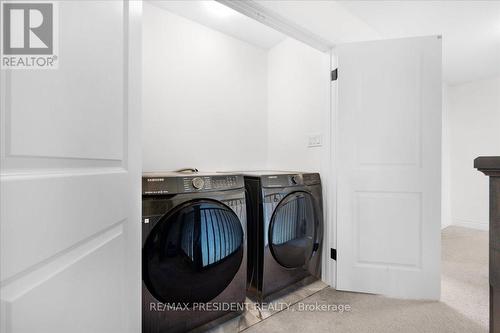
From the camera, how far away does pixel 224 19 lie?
7.04ft

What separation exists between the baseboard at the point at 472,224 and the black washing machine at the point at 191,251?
4.39m

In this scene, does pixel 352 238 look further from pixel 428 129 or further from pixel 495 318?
pixel 495 318

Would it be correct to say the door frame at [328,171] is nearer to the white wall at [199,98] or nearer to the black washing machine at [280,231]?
the black washing machine at [280,231]

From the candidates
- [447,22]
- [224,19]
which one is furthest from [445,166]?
[224,19]

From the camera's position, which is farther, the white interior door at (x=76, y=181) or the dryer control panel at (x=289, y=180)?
the dryer control panel at (x=289, y=180)

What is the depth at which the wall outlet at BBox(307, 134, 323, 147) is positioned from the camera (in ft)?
6.69

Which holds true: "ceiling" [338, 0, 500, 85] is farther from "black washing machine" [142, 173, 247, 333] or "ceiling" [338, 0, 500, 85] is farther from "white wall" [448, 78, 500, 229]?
"black washing machine" [142, 173, 247, 333]

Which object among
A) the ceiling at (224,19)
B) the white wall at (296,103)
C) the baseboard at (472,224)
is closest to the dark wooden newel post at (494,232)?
the white wall at (296,103)

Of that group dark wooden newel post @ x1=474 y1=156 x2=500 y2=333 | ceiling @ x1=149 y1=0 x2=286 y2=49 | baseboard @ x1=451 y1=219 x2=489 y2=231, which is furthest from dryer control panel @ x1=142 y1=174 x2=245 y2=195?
baseboard @ x1=451 y1=219 x2=489 y2=231

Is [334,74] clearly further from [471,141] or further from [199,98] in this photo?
[471,141]

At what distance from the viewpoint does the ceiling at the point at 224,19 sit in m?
1.95

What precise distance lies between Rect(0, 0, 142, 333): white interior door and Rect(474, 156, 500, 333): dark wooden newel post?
0.98 m

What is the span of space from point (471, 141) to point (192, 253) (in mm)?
4857

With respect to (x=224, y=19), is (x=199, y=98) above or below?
below
